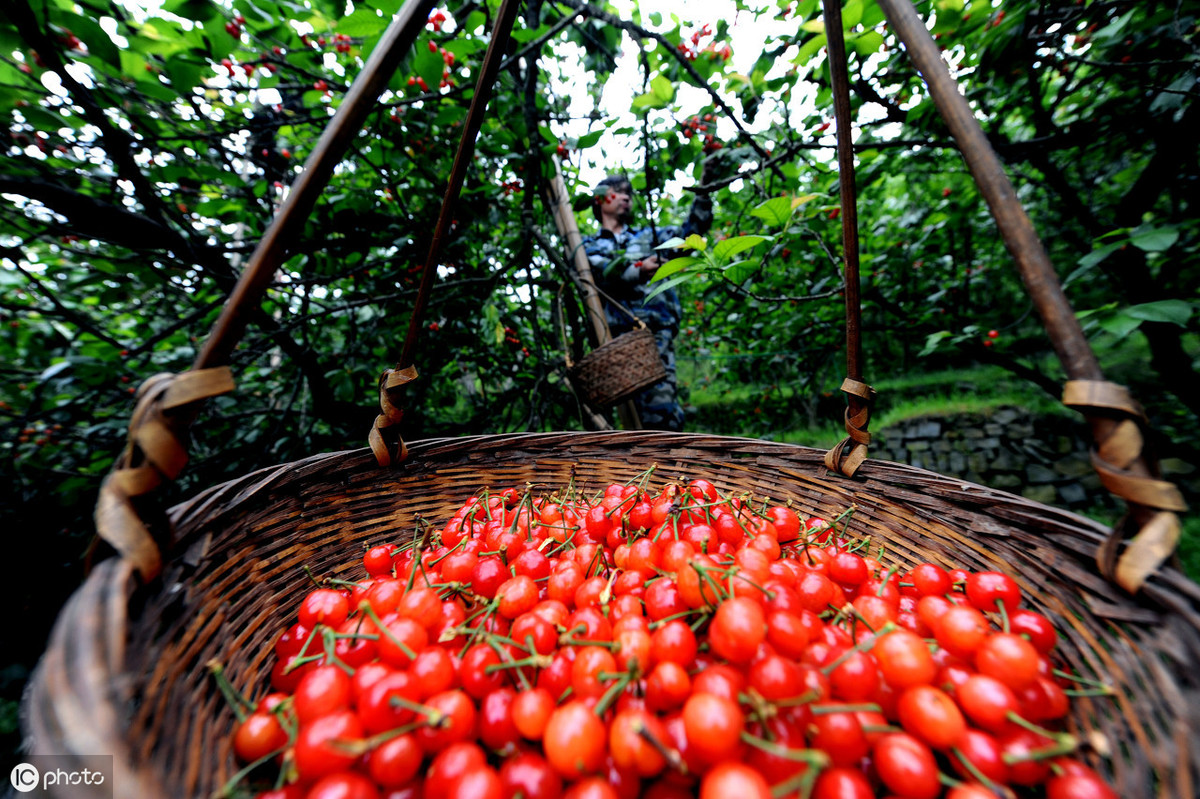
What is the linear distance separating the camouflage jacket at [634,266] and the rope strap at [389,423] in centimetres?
161

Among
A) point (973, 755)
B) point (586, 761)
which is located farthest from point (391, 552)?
point (973, 755)

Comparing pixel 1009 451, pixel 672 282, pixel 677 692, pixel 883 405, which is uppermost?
pixel 672 282

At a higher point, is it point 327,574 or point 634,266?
point 634,266

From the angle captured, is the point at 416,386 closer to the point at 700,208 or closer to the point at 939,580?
the point at 700,208

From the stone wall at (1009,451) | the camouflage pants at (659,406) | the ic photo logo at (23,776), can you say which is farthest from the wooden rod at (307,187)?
the stone wall at (1009,451)

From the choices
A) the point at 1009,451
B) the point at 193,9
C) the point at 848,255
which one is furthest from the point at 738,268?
the point at 1009,451

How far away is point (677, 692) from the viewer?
634mm

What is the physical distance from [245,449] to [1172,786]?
9.12 feet

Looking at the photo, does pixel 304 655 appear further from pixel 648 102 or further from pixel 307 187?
pixel 648 102

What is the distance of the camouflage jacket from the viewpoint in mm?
2576

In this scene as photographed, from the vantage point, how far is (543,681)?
28.2 inches

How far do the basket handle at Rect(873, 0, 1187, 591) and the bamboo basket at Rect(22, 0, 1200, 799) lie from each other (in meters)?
0.02

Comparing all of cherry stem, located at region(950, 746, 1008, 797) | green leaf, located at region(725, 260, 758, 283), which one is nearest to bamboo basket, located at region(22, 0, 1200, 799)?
cherry stem, located at region(950, 746, 1008, 797)

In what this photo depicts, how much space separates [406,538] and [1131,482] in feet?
4.52
